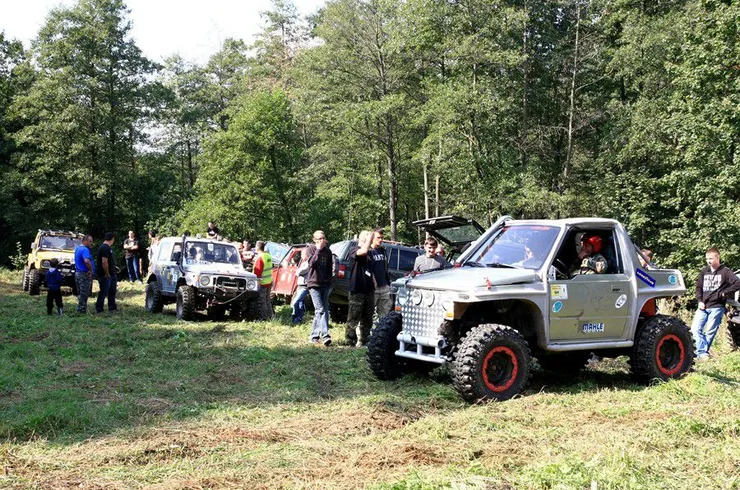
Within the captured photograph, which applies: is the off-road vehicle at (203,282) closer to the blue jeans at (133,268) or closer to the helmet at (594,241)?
the helmet at (594,241)

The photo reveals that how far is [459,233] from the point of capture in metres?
11.1

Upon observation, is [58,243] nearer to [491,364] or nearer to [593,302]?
[491,364]

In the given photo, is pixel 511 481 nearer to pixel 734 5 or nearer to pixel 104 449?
pixel 104 449

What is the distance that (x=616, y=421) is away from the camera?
6.26m

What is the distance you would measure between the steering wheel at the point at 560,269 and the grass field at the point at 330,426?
4.33ft

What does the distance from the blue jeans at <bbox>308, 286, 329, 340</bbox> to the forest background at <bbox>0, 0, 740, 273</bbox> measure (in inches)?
617

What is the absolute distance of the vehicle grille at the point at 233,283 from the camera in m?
14.4

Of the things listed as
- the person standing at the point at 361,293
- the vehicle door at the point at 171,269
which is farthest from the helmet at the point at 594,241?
the vehicle door at the point at 171,269

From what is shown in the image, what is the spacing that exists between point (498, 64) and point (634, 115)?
19.4 feet

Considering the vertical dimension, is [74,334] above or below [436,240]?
below

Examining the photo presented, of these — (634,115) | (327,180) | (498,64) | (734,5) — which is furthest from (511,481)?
(327,180)

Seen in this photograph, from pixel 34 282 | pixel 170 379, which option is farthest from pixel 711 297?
pixel 34 282

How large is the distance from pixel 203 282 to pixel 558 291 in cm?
858

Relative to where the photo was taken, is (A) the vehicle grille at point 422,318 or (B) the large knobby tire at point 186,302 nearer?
(A) the vehicle grille at point 422,318
